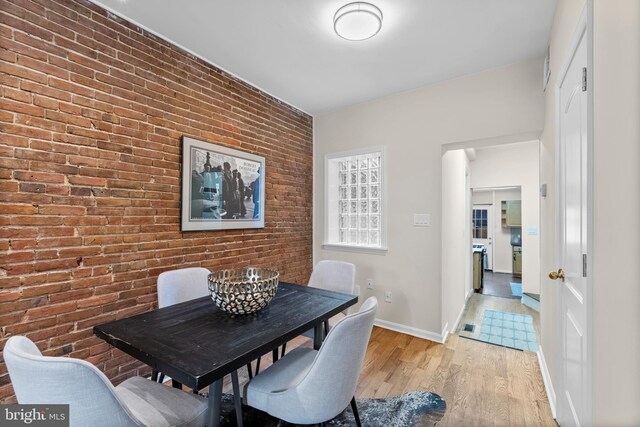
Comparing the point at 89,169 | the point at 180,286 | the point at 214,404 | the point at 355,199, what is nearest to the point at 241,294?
the point at 214,404

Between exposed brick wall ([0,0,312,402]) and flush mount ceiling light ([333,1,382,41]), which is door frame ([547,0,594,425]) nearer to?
flush mount ceiling light ([333,1,382,41])

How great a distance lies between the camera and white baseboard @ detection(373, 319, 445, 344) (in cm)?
287

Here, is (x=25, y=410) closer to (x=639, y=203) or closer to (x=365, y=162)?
(x=639, y=203)

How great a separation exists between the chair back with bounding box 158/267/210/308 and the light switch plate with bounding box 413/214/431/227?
2.12 metres

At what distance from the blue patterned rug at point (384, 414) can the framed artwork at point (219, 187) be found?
142 centimetres

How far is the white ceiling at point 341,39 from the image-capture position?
1887mm

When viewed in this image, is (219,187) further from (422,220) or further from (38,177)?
(422,220)

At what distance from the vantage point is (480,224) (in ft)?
22.2

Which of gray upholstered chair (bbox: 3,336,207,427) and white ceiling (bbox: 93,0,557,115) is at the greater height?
white ceiling (bbox: 93,0,557,115)

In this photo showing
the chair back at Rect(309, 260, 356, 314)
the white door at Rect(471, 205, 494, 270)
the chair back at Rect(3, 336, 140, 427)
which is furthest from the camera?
the white door at Rect(471, 205, 494, 270)

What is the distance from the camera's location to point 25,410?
90 centimetres

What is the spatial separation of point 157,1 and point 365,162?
2.49m

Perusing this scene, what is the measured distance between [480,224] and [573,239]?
233 inches

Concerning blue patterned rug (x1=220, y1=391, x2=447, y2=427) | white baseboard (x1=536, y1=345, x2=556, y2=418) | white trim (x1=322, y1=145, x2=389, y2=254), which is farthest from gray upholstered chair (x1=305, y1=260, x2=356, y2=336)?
white baseboard (x1=536, y1=345, x2=556, y2=418)
